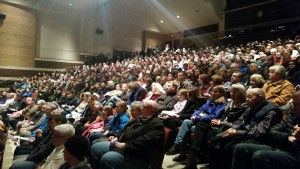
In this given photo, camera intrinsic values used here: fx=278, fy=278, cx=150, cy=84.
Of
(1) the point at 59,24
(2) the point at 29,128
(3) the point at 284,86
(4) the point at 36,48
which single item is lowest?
(2) the point at 29,128

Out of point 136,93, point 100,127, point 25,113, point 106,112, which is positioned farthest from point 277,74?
point 25,113

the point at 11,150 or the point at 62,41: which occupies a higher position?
the point at 62,41

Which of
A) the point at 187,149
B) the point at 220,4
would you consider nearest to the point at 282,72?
the point at 187,149

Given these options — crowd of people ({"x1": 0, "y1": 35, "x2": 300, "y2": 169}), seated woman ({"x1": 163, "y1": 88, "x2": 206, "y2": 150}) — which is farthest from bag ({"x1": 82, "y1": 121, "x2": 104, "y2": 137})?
seated woman ({"x1": 163, "y1": 88, "x2": 206, "y2": 150})

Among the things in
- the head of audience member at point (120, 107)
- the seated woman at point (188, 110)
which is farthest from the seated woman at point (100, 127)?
the seated woman at point (188, 110)

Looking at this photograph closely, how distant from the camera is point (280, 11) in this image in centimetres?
1387

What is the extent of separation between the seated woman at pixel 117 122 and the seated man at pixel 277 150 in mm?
1629

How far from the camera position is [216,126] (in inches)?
129

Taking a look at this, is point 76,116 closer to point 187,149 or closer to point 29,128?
point 29,128

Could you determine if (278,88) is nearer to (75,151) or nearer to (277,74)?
(277,74)

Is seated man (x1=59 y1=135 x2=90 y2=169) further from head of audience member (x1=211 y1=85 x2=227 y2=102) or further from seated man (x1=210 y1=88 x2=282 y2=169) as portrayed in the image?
head of audience member (x1=211 y1=85 x2=227 y2=102)

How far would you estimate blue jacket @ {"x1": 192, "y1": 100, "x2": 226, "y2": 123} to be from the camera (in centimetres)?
334

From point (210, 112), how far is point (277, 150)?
115cm

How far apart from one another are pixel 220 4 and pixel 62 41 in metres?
10.4
